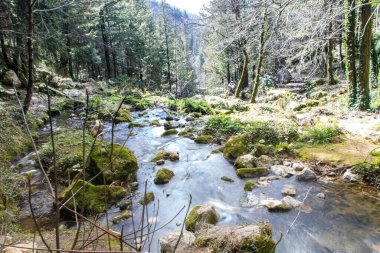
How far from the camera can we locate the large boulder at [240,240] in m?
3.20

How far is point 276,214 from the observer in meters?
4.53

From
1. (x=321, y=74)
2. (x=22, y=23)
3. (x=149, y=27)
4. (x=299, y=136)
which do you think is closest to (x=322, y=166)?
(x=299, y=136)

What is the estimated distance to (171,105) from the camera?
16.1 meters

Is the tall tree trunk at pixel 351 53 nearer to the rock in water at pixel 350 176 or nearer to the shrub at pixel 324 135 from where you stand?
the shrub at pixel 324 135

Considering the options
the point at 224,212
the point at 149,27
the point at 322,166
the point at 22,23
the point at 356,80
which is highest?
the point at 149,27

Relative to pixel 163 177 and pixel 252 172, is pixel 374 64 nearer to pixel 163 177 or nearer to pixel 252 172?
pixel 252 172

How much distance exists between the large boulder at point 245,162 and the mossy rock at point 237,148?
49 cm

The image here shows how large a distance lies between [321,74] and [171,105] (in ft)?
50.6

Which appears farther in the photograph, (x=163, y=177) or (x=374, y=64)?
(x=374, y=64)

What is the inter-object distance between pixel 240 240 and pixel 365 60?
8281 mm

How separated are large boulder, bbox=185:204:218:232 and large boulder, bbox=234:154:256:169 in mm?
2215

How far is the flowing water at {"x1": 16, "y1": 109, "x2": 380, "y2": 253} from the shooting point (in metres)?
3.80

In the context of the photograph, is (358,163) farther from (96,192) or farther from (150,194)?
(96,192)

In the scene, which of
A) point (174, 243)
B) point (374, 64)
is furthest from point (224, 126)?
point (374, 64)
